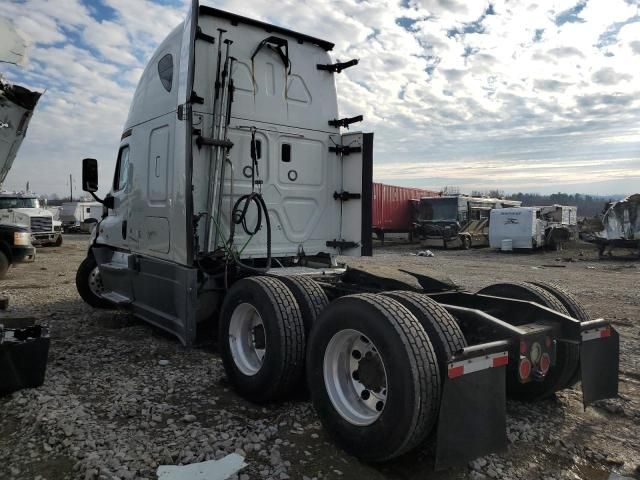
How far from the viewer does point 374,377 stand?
3.19 m

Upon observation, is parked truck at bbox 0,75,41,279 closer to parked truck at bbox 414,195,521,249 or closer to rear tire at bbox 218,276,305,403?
rear tire at bbox 218,276,305,403

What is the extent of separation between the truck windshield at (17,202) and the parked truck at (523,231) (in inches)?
789

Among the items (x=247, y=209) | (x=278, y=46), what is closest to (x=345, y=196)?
(x=247, y=209)

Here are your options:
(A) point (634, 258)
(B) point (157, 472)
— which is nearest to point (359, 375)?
(B) point (157, 472)

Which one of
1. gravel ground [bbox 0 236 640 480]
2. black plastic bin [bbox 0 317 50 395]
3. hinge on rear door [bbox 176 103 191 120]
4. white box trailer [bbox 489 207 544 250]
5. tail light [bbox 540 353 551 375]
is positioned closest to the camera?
gravel ground [bbox 0 236 640 480]

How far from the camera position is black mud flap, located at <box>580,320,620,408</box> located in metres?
3.48

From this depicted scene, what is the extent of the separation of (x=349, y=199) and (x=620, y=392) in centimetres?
352

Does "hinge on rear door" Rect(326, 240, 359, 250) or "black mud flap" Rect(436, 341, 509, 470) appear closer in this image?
"black mud flap" Rect(436, 341, 509, 470)

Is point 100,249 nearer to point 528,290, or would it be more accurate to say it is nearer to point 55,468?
point 55,468

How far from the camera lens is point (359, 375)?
10.8 ft

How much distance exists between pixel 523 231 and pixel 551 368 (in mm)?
19480

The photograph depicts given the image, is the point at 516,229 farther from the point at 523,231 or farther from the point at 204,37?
the point at 204,37

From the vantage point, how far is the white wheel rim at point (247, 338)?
14.0 ft

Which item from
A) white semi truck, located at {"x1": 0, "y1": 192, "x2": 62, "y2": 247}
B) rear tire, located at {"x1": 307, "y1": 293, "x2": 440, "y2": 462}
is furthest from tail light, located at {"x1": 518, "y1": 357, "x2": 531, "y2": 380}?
white semi truck, located at {"x1": 0, "y1": 192, "x2": 62, "y2": 247}
